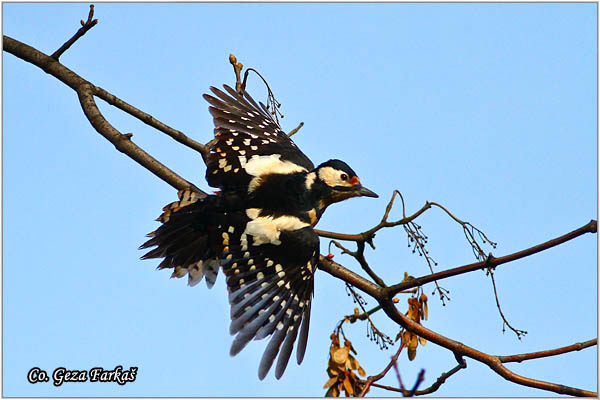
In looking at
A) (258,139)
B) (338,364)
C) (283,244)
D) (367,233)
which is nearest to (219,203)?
(283,244)

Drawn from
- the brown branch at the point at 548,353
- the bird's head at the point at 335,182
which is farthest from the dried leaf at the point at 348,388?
the bird's head at the point at 335,182

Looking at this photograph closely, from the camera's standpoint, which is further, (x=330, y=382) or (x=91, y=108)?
(x=91, y=108)

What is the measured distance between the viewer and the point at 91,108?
424 cm

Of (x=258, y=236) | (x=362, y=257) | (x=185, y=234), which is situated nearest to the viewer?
(x=362, y=257)

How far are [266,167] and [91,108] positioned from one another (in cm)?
118

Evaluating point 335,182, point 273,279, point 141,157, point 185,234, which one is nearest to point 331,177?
point 335,182

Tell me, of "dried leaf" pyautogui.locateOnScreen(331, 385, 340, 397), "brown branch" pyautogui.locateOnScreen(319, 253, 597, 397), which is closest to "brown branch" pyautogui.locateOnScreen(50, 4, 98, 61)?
"brown branch" pyautogui.locateOnScreen(319, 253, 597, 397)

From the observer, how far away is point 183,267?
4.09 metres

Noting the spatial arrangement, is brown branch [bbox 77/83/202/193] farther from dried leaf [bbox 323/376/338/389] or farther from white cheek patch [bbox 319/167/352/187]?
dried leaf [bbox 323/376/338/389]

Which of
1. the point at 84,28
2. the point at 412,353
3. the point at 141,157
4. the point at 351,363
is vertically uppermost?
the point at 84,28

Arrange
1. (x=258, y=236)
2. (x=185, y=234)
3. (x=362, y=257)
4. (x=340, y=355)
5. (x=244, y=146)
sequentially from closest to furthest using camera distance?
(x=340, y=355), (x=362, y=257), (x=258, y=236), (x=185, y=234), (x=244, y=146)

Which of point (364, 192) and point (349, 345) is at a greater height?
point (364, 192)

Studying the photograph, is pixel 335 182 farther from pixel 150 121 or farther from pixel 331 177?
pixel 150 121

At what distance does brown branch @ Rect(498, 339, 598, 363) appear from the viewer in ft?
9.54
